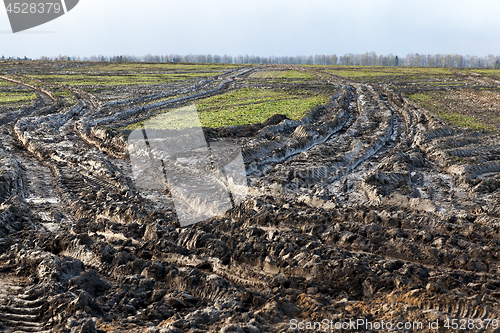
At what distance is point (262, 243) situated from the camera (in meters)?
7.52

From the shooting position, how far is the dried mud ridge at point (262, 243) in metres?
5.52

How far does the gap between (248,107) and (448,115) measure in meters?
13.6

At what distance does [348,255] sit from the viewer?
710cm

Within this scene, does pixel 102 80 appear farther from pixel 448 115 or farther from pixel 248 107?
pixel 448 115

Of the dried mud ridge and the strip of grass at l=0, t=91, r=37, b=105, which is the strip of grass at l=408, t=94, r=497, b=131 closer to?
the dried mud ridge

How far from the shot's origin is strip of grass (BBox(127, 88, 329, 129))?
67.6ft

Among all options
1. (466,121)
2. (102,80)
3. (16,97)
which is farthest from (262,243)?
(102,80)

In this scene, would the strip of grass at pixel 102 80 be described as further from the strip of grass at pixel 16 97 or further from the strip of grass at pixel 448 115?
the strip of grass at pixel 448 115

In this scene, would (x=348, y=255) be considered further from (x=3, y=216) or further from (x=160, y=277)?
(x=3, y=216)

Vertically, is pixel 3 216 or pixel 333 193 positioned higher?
pixel 3 216

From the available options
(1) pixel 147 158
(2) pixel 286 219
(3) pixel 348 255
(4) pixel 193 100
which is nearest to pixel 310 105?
(4) pixel 193 100

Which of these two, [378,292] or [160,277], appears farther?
[160,277]

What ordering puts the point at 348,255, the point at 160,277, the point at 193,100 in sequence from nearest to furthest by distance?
the point at 160,277 < the point at 348,255 < the point at 193,100

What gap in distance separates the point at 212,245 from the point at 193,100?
24.6 m
